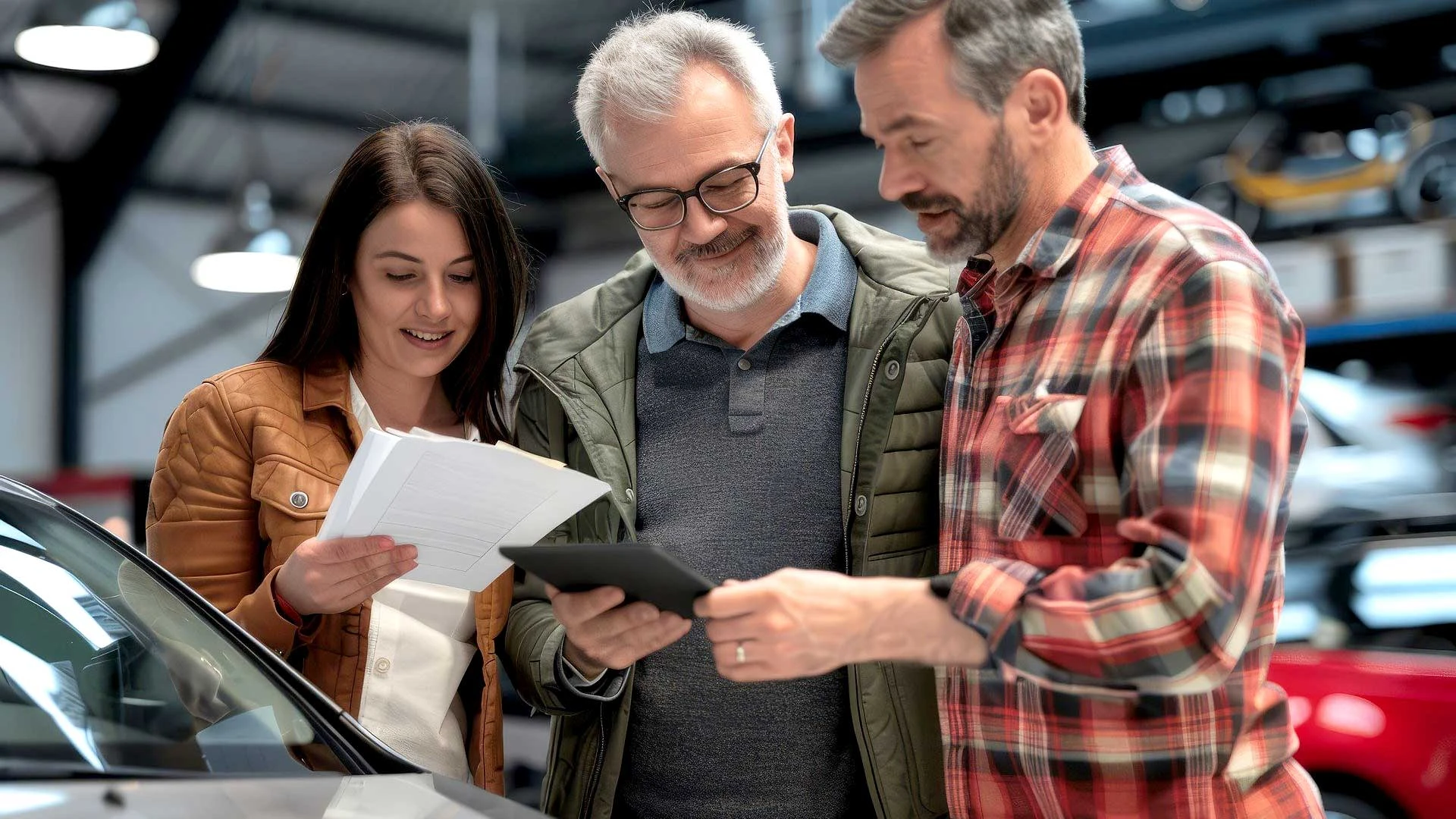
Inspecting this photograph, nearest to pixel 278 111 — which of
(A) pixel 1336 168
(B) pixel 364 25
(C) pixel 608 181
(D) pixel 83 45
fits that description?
(B) pixel 364 25

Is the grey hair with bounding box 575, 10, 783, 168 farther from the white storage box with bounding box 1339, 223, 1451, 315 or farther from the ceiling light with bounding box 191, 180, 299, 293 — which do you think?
the ceiling light with bounding box 191, 180, 299, 293

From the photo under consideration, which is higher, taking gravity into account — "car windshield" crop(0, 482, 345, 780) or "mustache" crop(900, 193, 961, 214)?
"mustache" crop(900, 193, 961, 214)

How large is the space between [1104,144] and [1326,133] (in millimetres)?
1331

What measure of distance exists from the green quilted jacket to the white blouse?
Answer: 76 mm

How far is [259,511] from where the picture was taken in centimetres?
175

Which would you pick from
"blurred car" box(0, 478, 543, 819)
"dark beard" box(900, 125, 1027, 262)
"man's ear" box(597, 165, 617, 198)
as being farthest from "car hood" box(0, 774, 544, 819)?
"man's ear" box(597, 165, 617, 198)

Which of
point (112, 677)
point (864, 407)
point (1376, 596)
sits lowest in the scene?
point (1376, 596)

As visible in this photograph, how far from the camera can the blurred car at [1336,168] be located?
15.2 ft

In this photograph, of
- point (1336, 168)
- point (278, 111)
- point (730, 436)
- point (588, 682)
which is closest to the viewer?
point (588, 682)

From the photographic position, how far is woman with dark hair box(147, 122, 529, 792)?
5.62ft

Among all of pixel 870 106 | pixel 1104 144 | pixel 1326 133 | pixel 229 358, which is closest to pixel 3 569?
pixel 870 106

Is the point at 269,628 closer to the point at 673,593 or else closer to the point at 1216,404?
the point at 673,593

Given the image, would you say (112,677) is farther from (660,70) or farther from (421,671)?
(660,70)

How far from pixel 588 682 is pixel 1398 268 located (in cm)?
388
